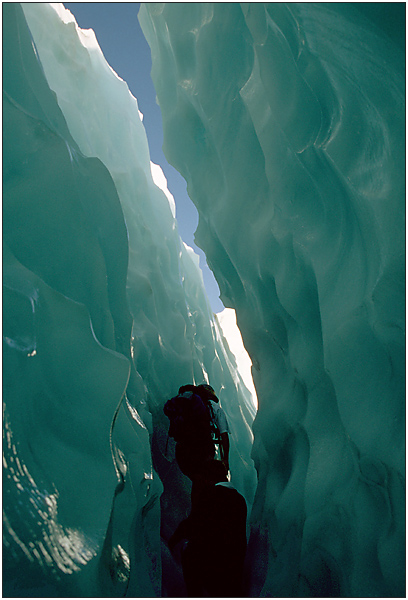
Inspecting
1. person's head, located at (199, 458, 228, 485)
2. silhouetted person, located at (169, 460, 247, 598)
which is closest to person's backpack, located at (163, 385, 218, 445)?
person's head, located at (199, 458, 228, 485)

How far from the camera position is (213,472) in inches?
97.6

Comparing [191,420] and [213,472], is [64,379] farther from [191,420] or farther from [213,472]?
[213,472]

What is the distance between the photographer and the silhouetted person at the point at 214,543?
6.36 ft

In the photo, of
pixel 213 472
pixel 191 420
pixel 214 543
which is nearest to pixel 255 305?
pixel 191 420

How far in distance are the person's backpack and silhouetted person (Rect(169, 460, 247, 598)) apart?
0.39 metres

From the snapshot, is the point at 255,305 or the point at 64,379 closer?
the point at 64,379

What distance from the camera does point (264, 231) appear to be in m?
2.06

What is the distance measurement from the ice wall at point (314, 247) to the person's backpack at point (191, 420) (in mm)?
424

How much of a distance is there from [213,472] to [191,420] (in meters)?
0.40

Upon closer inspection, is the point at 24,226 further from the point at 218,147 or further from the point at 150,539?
the point at 150,539

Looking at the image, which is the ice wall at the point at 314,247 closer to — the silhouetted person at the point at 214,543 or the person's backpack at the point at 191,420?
the silhouetted person at the point at 214,543

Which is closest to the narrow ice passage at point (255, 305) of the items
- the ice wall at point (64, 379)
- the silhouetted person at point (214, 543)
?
the ice wall at point (64, 379)

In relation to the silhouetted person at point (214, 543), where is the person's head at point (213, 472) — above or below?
above

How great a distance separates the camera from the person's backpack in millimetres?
2580
